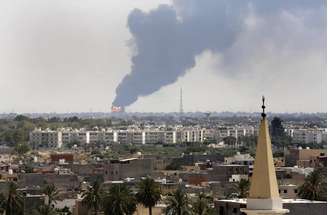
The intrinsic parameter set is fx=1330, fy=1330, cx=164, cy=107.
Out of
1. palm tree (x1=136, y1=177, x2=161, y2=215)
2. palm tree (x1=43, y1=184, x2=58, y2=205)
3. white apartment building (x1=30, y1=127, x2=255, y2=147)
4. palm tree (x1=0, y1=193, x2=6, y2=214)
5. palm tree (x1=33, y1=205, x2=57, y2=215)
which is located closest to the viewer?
palm tree (x1=33, y1=205, x2=57, y2=215)

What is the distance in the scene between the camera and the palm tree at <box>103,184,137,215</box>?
39.5 meters

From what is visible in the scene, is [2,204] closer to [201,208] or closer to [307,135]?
[201,208]

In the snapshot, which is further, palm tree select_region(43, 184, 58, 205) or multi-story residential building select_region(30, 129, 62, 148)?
multi-story residential building select_region(30, 129, 62, 148)

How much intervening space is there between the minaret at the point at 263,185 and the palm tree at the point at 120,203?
26.0 meters

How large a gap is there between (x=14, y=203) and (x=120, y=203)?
15.0 feet

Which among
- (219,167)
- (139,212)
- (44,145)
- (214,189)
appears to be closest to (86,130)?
(44,145)

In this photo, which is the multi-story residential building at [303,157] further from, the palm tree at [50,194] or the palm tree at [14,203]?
the palm tree at [14,203]

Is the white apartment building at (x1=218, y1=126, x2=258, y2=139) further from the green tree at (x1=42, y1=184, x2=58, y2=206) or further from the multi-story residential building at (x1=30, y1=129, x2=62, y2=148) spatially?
the green tree at (x1=42, y1=184, x2=58, y2=206)

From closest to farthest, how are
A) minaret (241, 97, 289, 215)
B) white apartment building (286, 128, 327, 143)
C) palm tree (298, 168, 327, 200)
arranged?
minaret (241, 97, 289, 215)
palm tree (298, 168, 327, 200)
white apartment building (286, 128, 327, 143)

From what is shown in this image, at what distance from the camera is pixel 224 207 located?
107 feet

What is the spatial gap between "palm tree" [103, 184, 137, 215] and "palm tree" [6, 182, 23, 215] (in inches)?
123

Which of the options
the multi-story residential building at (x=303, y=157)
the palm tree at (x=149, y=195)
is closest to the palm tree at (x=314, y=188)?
the palm tree at (x=149, y=195)

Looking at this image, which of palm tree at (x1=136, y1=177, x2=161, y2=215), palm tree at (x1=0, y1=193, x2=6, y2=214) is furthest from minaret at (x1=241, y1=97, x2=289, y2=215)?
palm tree at (x1=0, y1=193, x2=6, y2=214)

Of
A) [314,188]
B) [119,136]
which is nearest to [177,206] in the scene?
[314,188]
